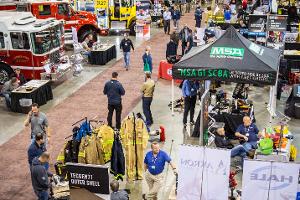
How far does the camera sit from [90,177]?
9.00 m

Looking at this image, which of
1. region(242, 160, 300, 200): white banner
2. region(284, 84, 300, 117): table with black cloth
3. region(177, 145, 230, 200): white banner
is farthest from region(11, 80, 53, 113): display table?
region(242, 160, 300, 200): white banner

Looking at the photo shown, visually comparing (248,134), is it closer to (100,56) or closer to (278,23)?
(278,23)

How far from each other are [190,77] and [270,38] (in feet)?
30.6

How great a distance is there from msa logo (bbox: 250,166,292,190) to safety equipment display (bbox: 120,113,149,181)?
10.5 ft

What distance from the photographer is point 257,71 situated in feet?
35.8

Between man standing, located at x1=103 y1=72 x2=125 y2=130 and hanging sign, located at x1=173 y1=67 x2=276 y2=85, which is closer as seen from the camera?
hanging sign, located at x1=173 y1=67 x2=276 y2=85

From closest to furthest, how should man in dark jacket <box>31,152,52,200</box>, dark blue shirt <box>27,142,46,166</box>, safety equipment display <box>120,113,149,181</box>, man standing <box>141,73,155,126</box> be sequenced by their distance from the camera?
man in dark jacket <box>31,152,52,200</box> → dark blue shirt <box>27,142,46,166</box> → safety equipment display <box>120,113,149,181</box> → man standing <box>141,73,155,126</box>

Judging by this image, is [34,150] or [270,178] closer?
[270,178]

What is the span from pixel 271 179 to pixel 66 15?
1897 centimetres


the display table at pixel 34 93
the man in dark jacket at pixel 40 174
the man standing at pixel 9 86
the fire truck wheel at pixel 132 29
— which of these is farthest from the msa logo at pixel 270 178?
the fire truck wheel at pixel 132 29

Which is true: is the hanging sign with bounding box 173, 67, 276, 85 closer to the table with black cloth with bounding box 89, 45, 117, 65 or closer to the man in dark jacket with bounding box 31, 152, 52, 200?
the man in dark jacket with bounding box 31, 152, 52, 200

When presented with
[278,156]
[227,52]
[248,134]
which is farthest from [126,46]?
[278,156]

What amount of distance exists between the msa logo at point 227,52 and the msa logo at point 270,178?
378 centimetres

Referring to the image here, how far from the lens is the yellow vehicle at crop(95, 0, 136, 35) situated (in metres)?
28.3
